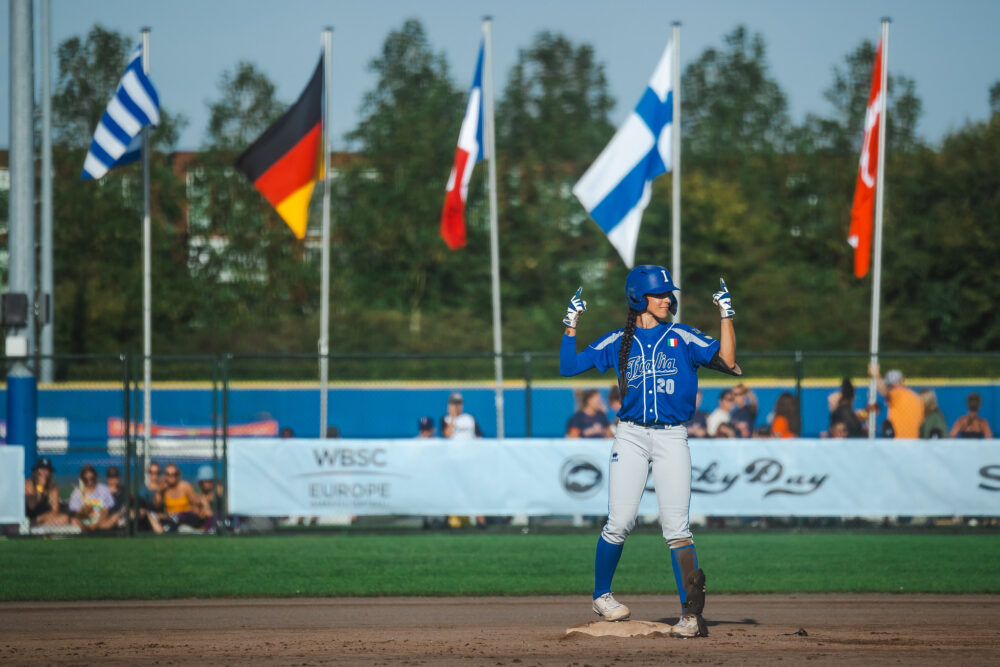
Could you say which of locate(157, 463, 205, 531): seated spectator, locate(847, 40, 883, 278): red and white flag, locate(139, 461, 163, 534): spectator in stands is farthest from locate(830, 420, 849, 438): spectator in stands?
locate(139, 461, 163, 534): spectator in stands

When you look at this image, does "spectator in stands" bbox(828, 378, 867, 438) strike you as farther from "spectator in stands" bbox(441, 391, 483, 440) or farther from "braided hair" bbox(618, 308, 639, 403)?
"braided hair" bbox(618, 308, 639, 403)

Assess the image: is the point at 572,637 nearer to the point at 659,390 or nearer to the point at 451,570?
the point at 659,390

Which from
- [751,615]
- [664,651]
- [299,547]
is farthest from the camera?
[299,547]

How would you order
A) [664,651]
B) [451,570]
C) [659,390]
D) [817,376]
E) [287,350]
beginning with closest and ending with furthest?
1. [664,651]
2. [659,390]
3. [451,570]
4. [817,376]
5. [287,350]

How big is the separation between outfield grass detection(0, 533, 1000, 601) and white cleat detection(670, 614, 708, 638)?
3086 millimetres

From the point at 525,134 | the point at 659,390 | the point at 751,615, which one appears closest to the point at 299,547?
the point at 751,615

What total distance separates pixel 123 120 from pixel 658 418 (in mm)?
11751

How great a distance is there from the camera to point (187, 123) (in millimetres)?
44719

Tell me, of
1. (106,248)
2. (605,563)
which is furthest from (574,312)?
(106,248)

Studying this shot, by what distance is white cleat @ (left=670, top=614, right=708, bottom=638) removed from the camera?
6.86m

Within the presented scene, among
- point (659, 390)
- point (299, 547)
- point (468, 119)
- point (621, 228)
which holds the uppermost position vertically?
point (468, 119)

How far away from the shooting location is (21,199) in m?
16.0

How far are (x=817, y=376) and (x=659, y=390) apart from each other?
26.4 m

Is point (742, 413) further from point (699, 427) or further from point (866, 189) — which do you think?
point (866, 189)
